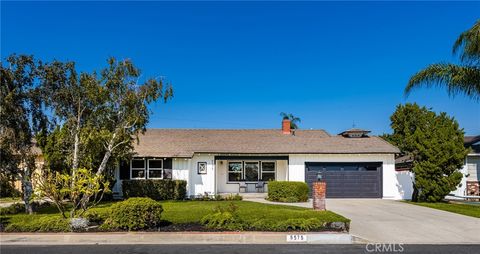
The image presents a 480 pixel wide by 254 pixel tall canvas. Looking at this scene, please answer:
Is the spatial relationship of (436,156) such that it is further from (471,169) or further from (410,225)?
(410,225)

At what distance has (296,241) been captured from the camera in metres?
11.1

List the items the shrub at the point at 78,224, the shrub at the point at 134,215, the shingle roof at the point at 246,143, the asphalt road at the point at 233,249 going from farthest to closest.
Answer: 1. the shingle roof at the point at 246,143
2. the shrub at the point at 78,224
3. the shrub at the point at 134,215
4. the asphalt road at the point at 233,249

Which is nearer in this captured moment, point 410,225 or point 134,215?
point 134,215

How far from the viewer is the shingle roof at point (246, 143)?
24.6 metres

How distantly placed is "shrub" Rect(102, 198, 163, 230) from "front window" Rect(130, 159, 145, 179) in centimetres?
1227

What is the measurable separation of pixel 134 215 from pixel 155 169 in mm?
12938

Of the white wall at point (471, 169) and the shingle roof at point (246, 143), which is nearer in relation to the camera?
the shingle roof at point (246, 143)

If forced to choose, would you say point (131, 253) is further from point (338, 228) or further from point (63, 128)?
point (63, 128)

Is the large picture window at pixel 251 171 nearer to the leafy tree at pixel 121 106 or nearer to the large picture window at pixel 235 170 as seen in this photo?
the large picture window at pixel 235 170

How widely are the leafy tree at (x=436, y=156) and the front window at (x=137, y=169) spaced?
1480 cm

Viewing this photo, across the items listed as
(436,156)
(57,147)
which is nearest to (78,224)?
(57,147)

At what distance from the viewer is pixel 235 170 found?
27.6 metres

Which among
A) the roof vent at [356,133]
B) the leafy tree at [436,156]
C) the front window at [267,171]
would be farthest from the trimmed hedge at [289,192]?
the roof vent at [356,133]

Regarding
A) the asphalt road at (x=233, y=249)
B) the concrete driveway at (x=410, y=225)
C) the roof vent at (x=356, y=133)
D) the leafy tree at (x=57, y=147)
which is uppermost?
the roof vent at (x=356, y=133)
